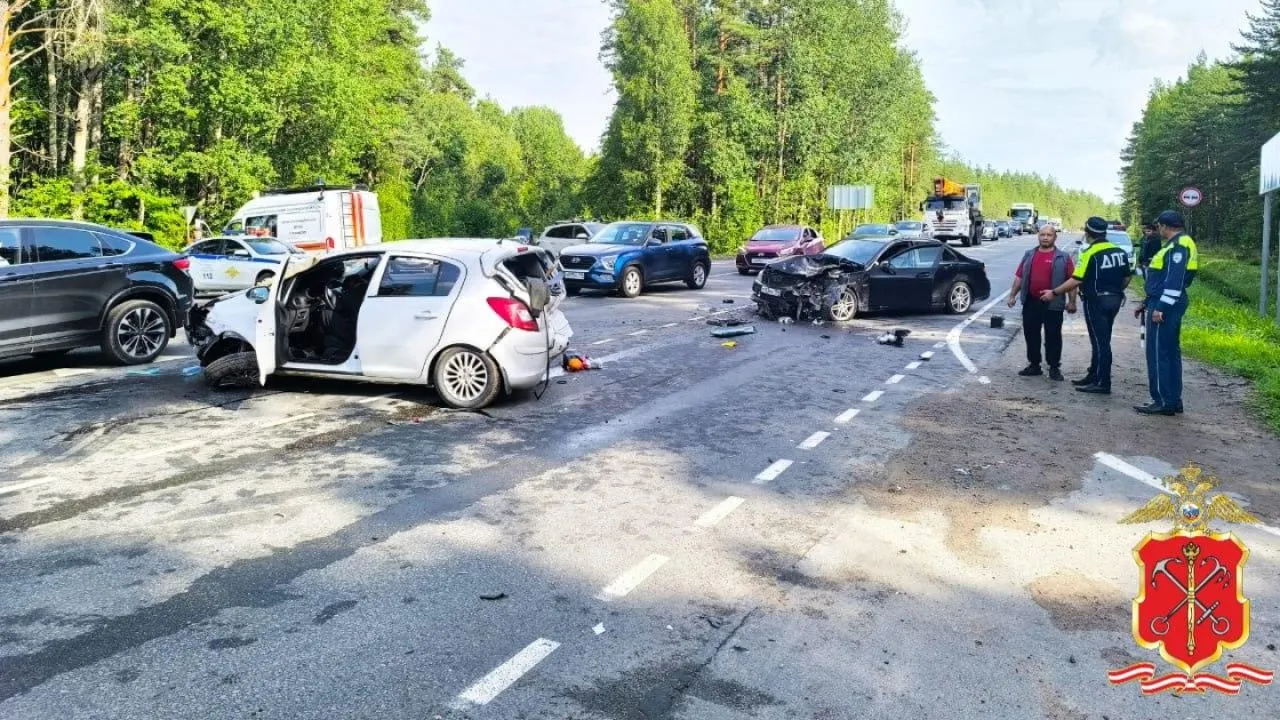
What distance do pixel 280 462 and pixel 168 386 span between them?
12.2 ft

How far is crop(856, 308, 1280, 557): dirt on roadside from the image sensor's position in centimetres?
612

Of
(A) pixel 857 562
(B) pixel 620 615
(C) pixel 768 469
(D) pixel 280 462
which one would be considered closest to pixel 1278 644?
(A) pixel 857 562

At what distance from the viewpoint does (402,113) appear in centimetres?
4438

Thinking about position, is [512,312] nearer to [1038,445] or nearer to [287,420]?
[287,420]

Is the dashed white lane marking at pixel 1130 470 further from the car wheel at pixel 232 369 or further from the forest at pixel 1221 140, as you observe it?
the forest at pixel 1221 140

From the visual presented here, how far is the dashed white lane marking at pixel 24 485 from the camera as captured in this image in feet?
19.5

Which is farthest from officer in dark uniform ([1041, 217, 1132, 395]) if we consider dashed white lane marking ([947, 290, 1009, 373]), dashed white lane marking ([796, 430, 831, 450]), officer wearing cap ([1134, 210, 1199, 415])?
Result: dashed white lane marking ([796, 430, 831, 450])

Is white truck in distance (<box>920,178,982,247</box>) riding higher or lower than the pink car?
higher

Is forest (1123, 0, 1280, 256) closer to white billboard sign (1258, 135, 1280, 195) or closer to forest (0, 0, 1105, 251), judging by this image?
forest (0, 0, 1105, 251)

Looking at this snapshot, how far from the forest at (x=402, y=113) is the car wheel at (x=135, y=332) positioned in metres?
15.7

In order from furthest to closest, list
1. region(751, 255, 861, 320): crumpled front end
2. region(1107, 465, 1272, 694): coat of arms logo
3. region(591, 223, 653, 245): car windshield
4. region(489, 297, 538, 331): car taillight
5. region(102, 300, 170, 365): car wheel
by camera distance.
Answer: region(591, 223, 653, 245): car windshield
region(751, 255, 861, 320): crumpled front end
region(102, 300, 170, 365): car wheel
region(489, 297, 538, 331): car taillight
region(1107, 465, 1272, 694): coat of arms logo

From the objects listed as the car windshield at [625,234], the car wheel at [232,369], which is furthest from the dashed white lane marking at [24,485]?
the car windshield at [625,234]

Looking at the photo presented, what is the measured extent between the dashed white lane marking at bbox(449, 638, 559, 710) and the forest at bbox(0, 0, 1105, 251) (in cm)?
2506

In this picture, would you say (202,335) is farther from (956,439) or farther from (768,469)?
(956,439)
